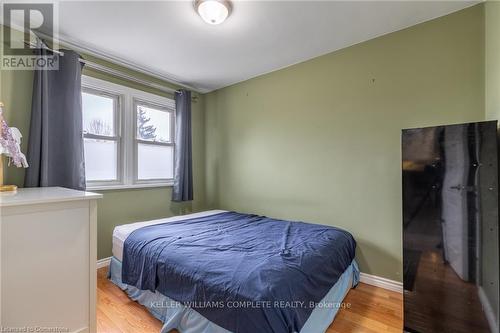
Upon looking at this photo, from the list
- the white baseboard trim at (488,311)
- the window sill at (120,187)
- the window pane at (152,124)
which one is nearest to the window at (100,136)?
the window sill at (120,187)

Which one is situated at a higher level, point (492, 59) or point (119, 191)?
point (492, 59)

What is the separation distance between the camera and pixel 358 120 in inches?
96.6

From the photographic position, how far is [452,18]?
1.98 metres

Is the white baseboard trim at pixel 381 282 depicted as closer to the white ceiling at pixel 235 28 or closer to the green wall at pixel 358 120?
the green wall at pixel 358 120

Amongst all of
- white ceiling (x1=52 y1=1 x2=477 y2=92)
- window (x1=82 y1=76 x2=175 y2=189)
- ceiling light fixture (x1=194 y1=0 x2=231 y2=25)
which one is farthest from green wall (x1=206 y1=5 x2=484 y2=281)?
ceiling light fixture (x1=194 y1=0 x2=231 y2=25)

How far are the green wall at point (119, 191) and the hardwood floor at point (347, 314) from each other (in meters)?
0.84

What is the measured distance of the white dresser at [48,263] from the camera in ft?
3.74

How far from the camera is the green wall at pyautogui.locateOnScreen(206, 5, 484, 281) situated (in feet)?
6.53

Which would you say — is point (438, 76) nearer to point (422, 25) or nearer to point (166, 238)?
point (422, 25)

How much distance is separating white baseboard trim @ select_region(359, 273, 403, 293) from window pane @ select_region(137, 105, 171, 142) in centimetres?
315

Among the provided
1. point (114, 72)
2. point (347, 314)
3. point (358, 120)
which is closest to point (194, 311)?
point (347, 314)

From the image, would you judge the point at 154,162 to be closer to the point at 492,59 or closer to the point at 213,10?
the point at 213,10

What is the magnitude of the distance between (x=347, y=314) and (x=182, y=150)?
2804 mm

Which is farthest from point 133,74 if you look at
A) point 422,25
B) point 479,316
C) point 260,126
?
point 479,316
